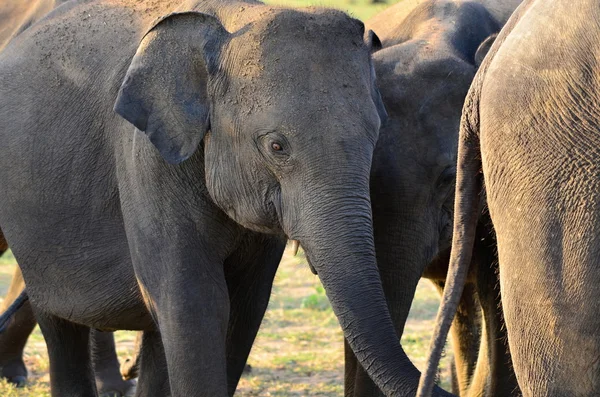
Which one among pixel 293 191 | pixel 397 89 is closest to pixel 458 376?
pixel 397 89

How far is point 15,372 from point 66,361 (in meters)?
1.53

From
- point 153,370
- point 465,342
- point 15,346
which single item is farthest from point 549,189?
point 15,346

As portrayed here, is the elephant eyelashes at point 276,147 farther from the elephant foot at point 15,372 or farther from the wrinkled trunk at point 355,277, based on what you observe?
the elephant foot at point 15,372

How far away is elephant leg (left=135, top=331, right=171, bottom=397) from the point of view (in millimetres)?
4629

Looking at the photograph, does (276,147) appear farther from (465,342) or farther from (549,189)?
(465,342)

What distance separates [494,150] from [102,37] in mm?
1776

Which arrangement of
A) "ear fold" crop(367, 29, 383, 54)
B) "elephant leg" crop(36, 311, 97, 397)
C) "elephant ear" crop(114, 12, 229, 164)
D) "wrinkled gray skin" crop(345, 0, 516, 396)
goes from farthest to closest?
"elephant leg" crop(36, 311, 97, 397) → "wrinkled gray skin" crop(345, 0, 516, 396) → "ear fold" crop(367, 29, 383, 54) → "elephant ear" crop(114, 12, 229, 164)

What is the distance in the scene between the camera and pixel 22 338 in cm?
628

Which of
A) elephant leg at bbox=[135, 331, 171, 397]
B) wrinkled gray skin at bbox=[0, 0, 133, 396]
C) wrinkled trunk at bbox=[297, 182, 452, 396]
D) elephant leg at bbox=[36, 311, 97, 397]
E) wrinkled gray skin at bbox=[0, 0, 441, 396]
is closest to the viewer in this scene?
wrinkled trunk at bbox=[297, 182, 452, 396]

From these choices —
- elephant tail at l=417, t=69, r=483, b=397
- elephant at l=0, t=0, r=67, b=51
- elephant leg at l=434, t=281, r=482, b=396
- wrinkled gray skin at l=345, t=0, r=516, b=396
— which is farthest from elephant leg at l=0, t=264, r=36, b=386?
elephant tail at l=417, t=69, r=483, b=397

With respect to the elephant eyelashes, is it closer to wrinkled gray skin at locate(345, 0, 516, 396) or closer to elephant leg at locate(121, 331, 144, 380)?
wrinkled gray skin at locate(345, 0, 516, 396)

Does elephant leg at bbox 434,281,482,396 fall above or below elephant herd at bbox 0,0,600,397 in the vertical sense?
below

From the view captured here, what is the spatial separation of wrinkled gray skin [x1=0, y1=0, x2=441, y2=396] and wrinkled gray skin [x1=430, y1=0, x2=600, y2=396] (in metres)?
0.69

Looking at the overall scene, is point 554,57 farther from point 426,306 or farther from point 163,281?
point 426,306
